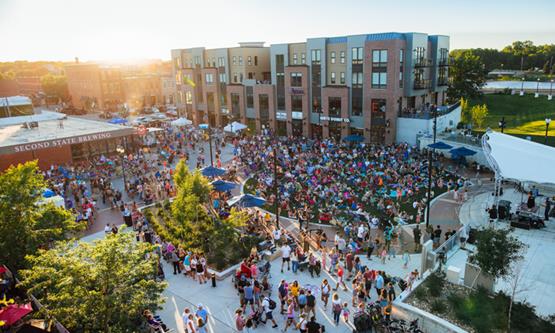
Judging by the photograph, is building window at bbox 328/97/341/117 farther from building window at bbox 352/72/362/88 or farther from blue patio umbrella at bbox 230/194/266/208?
blue patio umbrella at bbox 230/194/266/208

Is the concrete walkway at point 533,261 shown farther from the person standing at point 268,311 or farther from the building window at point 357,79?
the building window at point 357,79

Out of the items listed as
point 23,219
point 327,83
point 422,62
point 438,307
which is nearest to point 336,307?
point 438,307

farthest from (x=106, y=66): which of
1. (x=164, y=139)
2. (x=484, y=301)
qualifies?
(x=484, y=301)

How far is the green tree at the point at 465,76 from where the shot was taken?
192ft

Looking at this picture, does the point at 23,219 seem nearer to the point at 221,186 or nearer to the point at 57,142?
the point at 221,186

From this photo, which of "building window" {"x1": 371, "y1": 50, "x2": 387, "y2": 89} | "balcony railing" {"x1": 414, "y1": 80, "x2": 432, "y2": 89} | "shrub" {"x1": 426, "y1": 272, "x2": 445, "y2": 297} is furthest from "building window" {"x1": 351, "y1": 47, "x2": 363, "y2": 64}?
"shrub" {"x1": 426, "y1": 272, "x2": 445, "y2": 297}

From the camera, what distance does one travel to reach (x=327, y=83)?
151 feet

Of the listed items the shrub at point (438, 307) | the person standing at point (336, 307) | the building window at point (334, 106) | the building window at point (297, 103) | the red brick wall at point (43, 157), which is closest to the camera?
the shrub at point (438, 307)

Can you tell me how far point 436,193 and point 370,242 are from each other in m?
10.3

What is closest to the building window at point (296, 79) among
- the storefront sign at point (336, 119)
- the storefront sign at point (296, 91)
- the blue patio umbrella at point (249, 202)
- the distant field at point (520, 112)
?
the storefront sign at point (296, 91)

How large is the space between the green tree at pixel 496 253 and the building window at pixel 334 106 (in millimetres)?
31978

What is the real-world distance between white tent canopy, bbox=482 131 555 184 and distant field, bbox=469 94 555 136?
29.0 metres

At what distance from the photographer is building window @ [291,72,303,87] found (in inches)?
1858

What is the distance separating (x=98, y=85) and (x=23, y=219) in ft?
239
